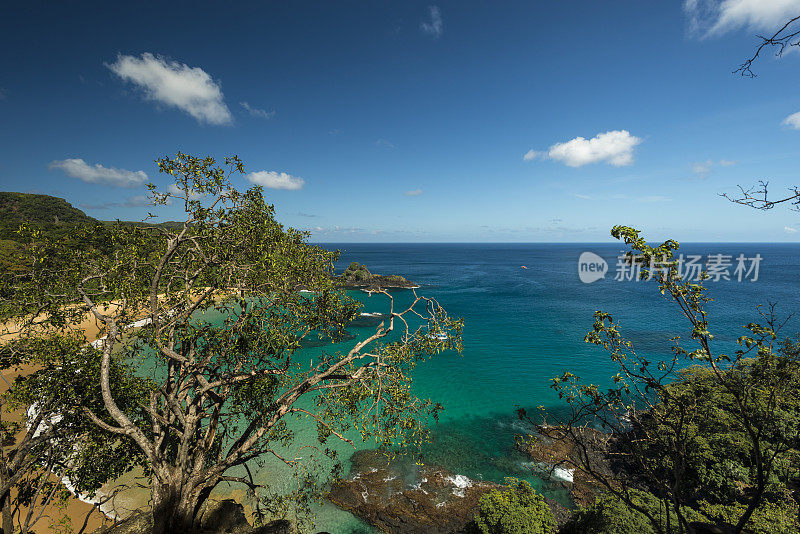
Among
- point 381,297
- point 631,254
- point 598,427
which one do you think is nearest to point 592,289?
point 381,297

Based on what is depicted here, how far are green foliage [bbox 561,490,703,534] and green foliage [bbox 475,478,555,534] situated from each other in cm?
140

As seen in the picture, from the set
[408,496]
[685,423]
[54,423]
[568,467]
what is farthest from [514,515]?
[54,423]

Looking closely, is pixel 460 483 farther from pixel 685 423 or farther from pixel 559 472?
pixel 685 423

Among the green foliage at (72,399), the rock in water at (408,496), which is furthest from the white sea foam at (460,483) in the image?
the green foliage at (72,399)

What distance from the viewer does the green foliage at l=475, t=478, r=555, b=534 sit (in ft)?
56.1

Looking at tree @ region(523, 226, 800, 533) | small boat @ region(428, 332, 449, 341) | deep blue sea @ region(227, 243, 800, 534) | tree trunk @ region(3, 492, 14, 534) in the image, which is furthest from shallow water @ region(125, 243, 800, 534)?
small boat @ region(428, 332, 449, 341)

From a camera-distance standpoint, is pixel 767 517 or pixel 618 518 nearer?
pixel 767 517

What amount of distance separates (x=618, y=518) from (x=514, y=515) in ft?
15.9

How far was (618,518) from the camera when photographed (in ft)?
Result: 51.8

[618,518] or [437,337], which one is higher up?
[437,337]

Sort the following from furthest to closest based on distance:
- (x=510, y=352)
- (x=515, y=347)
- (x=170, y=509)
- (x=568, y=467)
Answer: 1. (x=515, y=347)
2. (x=510, y=352)
3. (x=568, y=467)
4. (x=170, y=509)

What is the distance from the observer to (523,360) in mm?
46438

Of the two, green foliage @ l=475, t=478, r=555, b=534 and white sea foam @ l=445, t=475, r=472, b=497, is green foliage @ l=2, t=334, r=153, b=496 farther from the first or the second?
white sea foam @ l=445, t=475, r=472, b=497

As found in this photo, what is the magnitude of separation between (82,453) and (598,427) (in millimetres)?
36475
